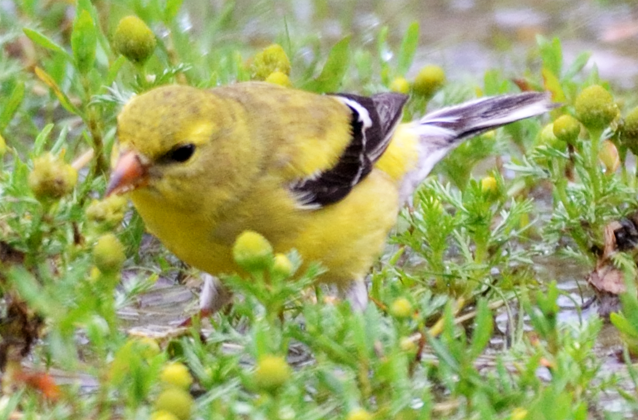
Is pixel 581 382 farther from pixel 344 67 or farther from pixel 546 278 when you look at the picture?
pixel 344 67

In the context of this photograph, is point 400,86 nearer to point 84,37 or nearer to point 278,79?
point 278,79

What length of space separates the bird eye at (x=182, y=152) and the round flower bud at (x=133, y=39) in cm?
53

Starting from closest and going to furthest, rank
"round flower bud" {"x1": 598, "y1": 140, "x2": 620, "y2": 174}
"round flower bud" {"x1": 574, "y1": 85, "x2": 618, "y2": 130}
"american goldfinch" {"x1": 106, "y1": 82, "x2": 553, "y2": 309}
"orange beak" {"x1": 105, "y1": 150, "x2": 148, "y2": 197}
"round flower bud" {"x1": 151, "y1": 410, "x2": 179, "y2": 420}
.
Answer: "round flower bud" {"x1": 151, "y1": 410, "x2": 179, "y2": 420}, "orange beak" {"x1": 105, "y1": 150, "x2": 148, "y2": 197}, "american goldfinch" {"x1": 106, "y1": 82, "x2": 553, "y2": 309}, "round flower bud" {"x1": 574, "y1": 85, "x2": 618, "y2": 130}, "round flower bud" {"x1": 598, "y1": 140, "x2": 620, "y2": 174}

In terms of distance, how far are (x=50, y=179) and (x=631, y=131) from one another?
1800 mm

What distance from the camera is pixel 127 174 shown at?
9.82 feet

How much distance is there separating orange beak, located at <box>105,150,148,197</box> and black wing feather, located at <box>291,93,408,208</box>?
615 millimetres

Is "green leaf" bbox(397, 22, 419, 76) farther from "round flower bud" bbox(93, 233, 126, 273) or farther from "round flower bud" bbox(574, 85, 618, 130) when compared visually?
"round flower bud" bbox(93, 233, 126, 273)

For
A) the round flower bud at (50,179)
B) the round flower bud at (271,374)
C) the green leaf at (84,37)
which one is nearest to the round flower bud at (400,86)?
the green leaf at (84,37)

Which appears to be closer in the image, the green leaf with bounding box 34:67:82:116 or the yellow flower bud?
the yellow flower bud

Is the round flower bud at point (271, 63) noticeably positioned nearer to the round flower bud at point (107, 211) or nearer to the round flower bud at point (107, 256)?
the round flower bud at point (107, 211)

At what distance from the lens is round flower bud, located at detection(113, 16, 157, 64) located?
140 inches

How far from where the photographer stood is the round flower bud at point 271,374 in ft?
6.95

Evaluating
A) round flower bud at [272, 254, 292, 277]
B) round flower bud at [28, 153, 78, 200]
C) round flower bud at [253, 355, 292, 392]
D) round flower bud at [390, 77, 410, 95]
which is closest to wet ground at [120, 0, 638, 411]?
round flower bud at [390, 77, 410, 95]

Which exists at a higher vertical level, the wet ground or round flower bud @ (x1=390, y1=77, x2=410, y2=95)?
round flower bud @ (x1=390, y1=77, x2=410, y2=95)
